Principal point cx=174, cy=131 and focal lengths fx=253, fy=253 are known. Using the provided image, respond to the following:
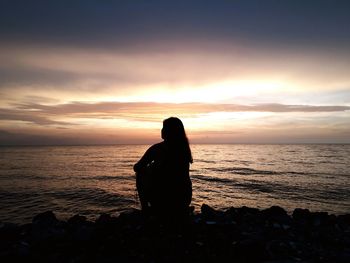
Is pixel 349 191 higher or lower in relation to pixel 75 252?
lower

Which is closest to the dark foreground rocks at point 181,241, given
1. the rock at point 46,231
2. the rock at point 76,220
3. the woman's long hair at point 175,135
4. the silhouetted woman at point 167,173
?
the rock at point 46,231

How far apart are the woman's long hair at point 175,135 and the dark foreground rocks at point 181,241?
72.4 inches

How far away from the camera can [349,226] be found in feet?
25.3

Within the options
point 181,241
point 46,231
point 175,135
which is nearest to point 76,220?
point 46,231

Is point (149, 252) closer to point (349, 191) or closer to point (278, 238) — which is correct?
point (278, 238)

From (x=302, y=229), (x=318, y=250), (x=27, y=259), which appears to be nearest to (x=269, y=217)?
(x=302, y=229)

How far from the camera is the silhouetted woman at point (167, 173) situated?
222 inches

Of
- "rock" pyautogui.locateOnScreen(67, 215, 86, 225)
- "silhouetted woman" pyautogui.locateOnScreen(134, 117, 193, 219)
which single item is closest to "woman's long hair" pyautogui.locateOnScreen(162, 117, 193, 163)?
"silhouetted woman" pyautogui.locateOnScreen(134, 117, 193, 219)

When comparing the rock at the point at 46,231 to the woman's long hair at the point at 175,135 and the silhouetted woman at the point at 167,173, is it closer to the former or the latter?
the silhouetted woman at the point at 167,173

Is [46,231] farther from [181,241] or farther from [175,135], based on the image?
[175,135]

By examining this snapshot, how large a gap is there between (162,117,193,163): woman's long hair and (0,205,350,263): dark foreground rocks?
6.03ft

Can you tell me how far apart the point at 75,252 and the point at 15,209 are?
11.7 m

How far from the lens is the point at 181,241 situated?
5.52 m

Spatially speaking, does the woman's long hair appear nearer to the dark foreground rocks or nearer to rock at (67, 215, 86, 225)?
the dark foreground rocks
